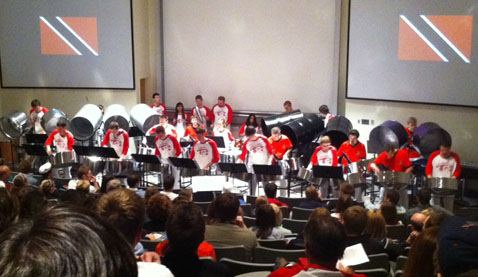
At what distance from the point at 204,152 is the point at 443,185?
168 inches

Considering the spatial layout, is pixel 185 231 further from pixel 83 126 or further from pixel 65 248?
Result: pixel 83 126

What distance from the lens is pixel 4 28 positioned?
15.1m

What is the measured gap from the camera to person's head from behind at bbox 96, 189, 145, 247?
8.21 ft

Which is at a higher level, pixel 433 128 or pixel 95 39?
pixel 95 39

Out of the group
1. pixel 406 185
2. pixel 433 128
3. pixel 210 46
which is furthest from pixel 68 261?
pixel 210 46

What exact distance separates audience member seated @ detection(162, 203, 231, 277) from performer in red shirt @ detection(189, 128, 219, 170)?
7240mm

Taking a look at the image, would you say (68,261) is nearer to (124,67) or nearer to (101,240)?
(101,240)

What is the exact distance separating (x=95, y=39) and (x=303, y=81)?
18.3 ft

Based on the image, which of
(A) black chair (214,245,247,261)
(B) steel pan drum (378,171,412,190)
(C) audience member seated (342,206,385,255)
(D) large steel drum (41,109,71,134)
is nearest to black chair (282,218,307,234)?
(C) audience member seated (342,206,385,255)

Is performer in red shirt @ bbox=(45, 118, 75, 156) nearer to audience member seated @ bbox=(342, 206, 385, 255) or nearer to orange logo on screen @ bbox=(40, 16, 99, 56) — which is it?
orange logo on screen @ bbox=(40, 16, 99, 56)

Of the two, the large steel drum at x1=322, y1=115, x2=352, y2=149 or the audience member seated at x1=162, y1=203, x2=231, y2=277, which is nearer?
the audience member seated at x1=162, y1=203, x2=231, y2=277

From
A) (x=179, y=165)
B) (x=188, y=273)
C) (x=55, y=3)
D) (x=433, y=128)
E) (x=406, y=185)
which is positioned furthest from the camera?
(x=55, y=3)

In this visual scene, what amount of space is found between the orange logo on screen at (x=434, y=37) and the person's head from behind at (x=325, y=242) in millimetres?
10251

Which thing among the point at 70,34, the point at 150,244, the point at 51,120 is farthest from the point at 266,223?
the point at 70,34
